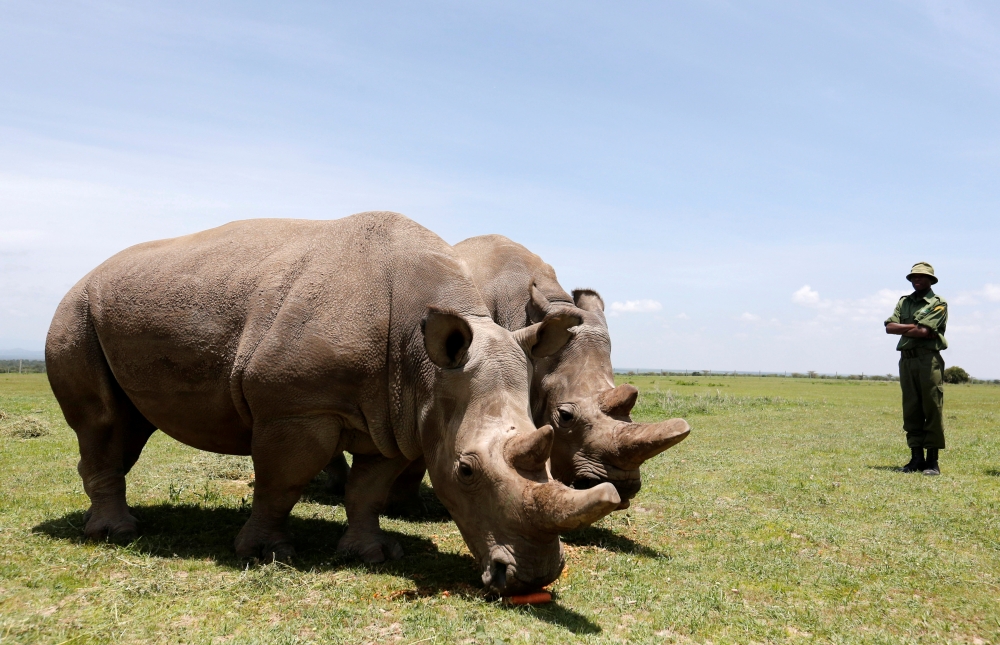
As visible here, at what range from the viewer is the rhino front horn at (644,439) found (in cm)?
597

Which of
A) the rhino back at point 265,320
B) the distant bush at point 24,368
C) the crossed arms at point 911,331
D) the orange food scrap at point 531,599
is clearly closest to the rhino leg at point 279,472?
the rhino back at point 265,320

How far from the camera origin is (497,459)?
4746 mm

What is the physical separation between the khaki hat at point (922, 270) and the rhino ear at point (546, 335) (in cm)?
746

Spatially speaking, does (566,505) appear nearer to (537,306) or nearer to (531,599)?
(531,599)

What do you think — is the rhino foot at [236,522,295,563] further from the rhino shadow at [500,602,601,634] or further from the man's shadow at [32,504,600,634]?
the rhino shadow at [500,602,601,634]

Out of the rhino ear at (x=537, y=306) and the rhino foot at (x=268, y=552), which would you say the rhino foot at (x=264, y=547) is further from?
the rhino ear at (x=537, y=306)

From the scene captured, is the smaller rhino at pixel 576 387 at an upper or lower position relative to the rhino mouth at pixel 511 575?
upper

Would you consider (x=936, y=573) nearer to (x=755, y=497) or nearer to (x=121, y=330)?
(x=755, y=497)

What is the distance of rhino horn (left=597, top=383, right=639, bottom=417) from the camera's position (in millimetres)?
6832

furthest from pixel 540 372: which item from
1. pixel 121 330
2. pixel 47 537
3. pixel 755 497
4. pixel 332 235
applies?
pixel 47 537

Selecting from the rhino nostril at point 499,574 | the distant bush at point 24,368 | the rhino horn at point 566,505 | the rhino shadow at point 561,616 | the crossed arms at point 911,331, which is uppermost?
the crossed arms at point 911,331

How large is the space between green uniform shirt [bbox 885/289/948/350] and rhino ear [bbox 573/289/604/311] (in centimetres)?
549

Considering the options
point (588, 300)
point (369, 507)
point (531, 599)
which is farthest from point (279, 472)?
point (588, 300)

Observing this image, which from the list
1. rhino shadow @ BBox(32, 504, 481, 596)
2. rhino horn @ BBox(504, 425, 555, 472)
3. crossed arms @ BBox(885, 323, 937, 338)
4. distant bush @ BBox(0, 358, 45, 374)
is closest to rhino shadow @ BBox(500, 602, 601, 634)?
rhino shadow @ BBox(32, 504, 481, 596)
